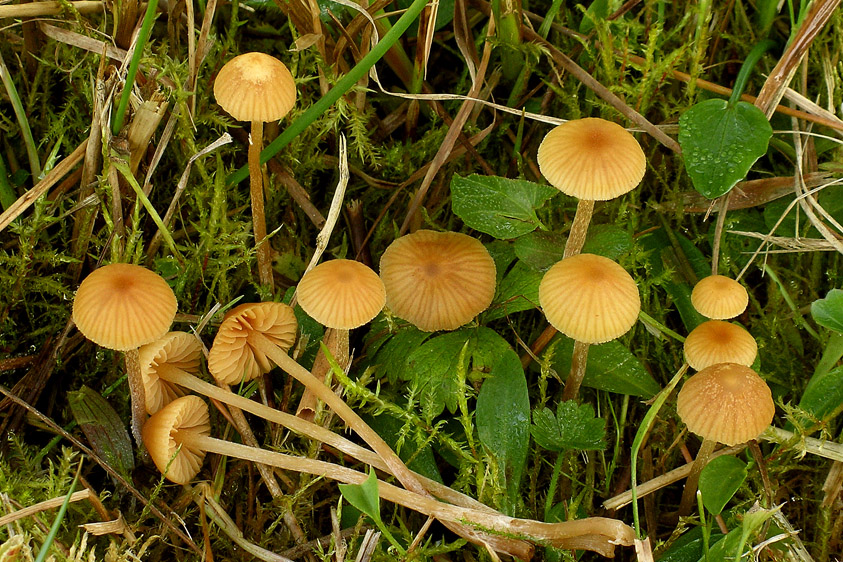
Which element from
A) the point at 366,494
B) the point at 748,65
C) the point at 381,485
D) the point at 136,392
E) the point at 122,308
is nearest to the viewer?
the point at 366,494

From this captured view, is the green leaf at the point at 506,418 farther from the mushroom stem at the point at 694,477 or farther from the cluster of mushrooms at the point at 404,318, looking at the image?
the mushroom stem at the point at 694,477

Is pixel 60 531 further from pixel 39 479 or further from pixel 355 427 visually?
pixel 355 427


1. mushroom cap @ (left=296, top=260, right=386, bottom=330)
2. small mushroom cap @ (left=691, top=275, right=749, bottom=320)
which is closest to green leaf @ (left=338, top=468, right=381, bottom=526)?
mushroom cap @ (left=296, top=260, right=386, bottom=330)

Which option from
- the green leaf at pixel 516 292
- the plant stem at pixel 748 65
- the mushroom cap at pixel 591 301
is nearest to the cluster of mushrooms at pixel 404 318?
the mushroom cap at pixel 591 301

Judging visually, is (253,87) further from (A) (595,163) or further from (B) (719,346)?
(B) (719,346)

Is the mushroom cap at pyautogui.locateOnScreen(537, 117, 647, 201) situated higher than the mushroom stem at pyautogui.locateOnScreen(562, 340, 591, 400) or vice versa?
the mushroom cap at pyautogui.locateOnScreen(537, 117, 647, 201)

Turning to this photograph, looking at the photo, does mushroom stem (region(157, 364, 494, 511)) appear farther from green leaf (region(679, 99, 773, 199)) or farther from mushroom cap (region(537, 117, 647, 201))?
green leaf (region(679, 99, 773, 199))

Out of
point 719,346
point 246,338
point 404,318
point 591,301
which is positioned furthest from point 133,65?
point 719,346
